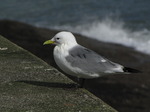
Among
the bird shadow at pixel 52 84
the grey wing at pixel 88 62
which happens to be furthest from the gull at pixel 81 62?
the bird shadow at pixel 52 84

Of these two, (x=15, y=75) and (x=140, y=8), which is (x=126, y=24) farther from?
(x=15, y=75)

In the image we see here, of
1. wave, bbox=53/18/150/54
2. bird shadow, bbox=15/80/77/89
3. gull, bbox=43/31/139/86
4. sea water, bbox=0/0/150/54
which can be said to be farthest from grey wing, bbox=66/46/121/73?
sea water, bbox=0/0/150/54

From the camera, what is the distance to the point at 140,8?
693 inches

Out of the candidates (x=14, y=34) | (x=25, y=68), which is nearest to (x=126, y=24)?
(x=14, y=34)

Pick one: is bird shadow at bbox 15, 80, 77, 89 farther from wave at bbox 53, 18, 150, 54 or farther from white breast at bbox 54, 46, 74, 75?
wave at bbox 53, 18, 150, 54

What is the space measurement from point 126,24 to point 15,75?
11.2m

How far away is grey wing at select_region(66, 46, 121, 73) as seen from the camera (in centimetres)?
471

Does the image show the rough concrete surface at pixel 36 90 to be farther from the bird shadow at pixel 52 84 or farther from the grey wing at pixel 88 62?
the grey wing at pixel 88 62

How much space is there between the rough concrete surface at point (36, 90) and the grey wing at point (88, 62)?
221 millimetres

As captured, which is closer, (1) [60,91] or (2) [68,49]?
(1) [60,91]

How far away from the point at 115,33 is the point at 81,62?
10.2m

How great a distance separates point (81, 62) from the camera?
15.6 feet

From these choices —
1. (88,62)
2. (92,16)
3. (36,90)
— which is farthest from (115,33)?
(36,90)

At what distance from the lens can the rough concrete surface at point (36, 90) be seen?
13.3 feet
